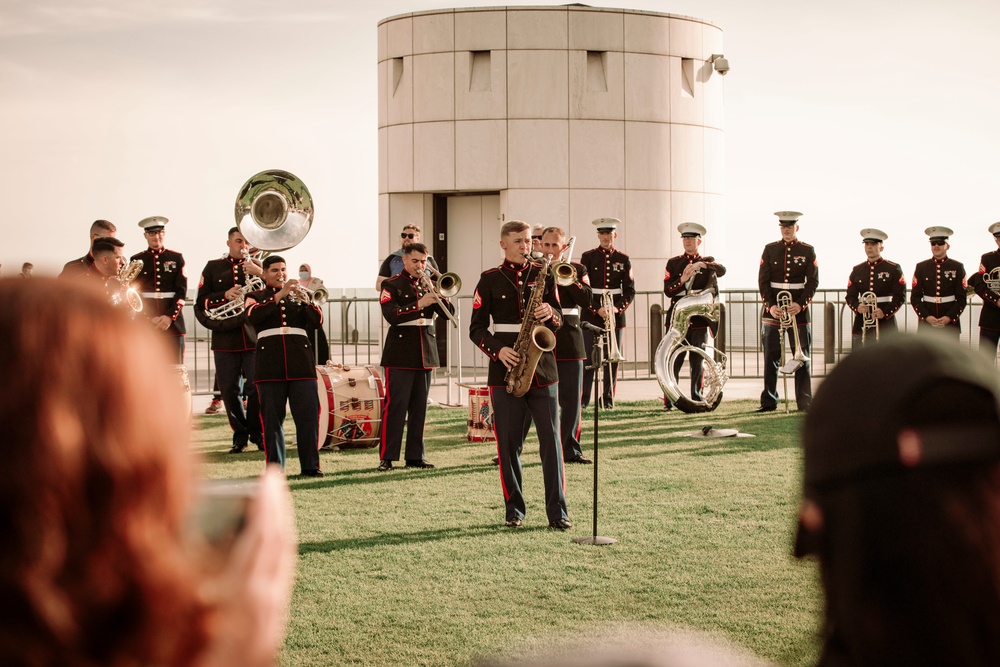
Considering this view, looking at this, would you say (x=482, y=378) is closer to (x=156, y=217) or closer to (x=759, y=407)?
(x=759, y=407)

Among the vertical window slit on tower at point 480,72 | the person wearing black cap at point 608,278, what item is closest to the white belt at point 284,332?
the person wearing black cap at point 608,278

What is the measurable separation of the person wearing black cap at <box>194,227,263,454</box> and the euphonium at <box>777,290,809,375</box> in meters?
6.20

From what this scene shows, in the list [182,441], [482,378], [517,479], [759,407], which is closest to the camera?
[182,441]

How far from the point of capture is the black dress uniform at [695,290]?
547 inches

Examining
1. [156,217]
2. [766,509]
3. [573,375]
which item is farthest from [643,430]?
[156,217]

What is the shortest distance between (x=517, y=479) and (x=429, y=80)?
1451cm

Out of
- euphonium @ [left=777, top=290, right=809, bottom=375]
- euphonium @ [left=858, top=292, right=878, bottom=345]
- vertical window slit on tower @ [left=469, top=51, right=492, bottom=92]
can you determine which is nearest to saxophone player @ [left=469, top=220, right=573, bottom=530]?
euphonium @ [left=777, top=290, right=809, bottom=375]

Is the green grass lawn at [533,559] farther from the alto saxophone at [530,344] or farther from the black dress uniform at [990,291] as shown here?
the black dress uniform at [990,291]

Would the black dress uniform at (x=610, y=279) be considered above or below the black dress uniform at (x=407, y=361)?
above

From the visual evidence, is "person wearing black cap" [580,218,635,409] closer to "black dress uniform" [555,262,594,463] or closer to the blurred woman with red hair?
"black dress uniform" [555,262,594,463]

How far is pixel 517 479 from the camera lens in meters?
7.94

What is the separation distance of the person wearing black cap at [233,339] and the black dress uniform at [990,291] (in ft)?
30.0

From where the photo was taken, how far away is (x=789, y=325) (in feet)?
47.4

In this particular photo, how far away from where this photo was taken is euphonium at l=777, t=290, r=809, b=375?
1416 cm
